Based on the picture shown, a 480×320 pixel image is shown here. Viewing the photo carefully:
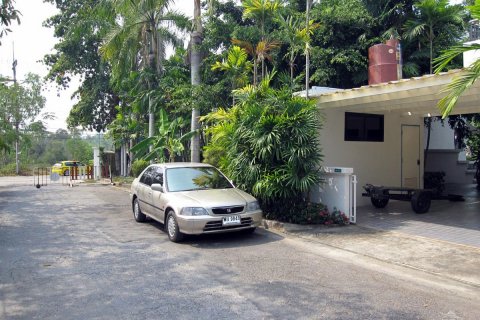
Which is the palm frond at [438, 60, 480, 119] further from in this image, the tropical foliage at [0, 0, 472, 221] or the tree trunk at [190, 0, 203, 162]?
the tree trunk at [190, 0, 203, 162]

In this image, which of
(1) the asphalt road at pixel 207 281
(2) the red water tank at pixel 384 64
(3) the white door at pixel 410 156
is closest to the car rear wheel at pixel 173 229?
(1) the asphalt road at pixel 207 281

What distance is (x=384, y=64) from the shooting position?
1134 cm

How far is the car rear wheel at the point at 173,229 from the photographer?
8117mm

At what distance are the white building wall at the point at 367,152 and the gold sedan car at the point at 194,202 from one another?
3.46 m

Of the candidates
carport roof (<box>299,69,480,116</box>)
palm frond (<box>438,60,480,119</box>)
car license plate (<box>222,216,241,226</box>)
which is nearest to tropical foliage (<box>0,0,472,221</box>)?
palm frond (<box>438,60,480,119</box>)

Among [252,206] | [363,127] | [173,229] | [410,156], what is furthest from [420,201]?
[173,229]

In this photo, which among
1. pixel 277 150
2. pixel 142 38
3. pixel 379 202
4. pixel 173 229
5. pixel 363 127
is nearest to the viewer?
pixel 173 229

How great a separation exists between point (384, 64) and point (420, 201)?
369 centimetres

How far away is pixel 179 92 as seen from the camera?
15.9 metres

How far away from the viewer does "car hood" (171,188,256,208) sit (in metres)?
8.04

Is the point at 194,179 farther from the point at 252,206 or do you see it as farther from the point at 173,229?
the point at 252,206

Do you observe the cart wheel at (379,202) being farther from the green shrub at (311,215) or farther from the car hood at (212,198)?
the car hood at (212,198)

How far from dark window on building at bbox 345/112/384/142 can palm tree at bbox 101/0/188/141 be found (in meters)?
10.1

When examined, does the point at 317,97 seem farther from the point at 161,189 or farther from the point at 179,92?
the point at 179,92
